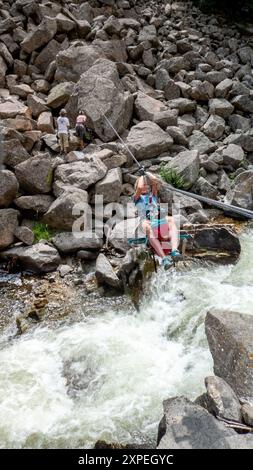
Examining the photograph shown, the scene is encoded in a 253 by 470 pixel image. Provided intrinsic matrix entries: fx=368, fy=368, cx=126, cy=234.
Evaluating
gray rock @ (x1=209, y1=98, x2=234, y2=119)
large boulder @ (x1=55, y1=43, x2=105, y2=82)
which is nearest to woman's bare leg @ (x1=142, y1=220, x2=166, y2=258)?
gray rock @ (x1=209, y1=98, x2=234, y2=119)

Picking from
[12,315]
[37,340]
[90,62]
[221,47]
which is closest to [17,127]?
[90,62]

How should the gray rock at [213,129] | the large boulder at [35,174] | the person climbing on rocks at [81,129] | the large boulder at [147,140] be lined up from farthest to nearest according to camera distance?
the gray rock at [213,129]
the large boulder at [147,140]
the person climbing on rocks at [81,129]
the large boulder at [35,174]

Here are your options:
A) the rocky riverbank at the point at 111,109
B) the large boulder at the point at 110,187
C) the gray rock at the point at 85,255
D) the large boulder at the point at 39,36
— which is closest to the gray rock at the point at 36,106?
the rocky riverbank at the point at 111,109

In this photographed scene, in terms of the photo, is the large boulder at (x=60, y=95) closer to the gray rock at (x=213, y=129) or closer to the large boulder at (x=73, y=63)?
the large boulder at (x=73, y=63)

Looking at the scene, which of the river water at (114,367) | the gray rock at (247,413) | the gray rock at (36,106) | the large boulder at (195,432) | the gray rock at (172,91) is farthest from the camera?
the gray rock at (172,91)

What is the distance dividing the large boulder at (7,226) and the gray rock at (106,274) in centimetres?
262

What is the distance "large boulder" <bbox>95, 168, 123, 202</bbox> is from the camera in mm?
11062

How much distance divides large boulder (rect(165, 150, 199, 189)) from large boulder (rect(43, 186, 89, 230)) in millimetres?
3801

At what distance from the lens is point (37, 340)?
291 inches

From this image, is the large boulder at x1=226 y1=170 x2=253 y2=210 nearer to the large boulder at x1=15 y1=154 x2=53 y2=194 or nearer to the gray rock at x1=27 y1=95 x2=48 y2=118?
the large boulder at x1=15 y1=154 x2=53 y2=194

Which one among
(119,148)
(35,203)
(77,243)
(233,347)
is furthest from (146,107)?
(233,347)

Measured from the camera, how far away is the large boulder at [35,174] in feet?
34.9

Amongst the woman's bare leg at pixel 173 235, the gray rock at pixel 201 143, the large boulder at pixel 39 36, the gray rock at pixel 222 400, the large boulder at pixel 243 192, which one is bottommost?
the large boulder at pixel 243 192

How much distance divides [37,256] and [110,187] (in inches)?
125
